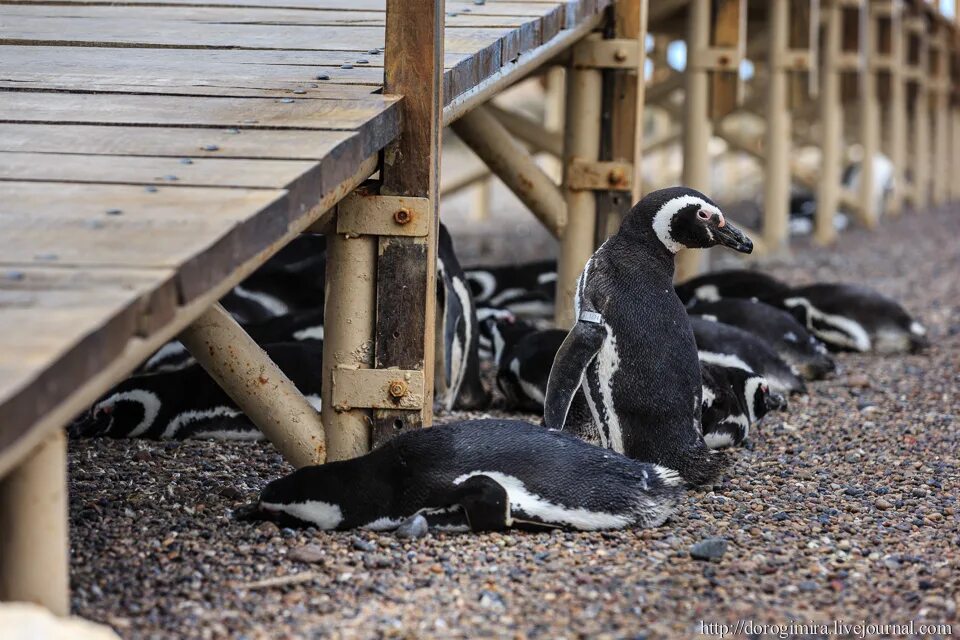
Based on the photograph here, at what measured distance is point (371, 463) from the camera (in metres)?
2.93

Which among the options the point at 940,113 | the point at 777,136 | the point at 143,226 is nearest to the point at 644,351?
the point at 143,226

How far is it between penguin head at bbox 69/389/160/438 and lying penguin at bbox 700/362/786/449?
4.92ft

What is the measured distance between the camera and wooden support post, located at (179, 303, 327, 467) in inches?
123

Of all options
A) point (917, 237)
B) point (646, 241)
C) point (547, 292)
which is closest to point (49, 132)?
point (646, 241)

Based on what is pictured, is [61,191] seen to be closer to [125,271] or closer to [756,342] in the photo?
[125,271]

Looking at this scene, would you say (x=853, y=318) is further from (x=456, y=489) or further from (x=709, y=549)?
(x=456, y=489)

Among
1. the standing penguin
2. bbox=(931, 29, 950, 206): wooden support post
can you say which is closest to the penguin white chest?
the standing penguin

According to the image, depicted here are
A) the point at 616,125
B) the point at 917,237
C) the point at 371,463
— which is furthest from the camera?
the point at 917,237

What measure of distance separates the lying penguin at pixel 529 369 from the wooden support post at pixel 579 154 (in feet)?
2.06

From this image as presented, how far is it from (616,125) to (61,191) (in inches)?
109

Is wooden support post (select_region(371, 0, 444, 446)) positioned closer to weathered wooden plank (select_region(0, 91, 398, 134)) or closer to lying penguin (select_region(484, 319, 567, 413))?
weathered wooden plank (select_region(0, 91, 398, 134))

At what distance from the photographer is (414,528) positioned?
288cm

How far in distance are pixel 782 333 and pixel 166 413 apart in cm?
225

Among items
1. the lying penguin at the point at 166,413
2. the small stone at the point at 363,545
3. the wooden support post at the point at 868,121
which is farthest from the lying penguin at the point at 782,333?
the wooden support post at the point at 868,121
